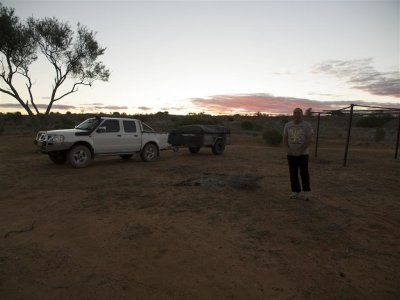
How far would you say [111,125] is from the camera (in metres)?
13.5

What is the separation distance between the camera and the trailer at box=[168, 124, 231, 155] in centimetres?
1698

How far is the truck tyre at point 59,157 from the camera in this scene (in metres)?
13.1

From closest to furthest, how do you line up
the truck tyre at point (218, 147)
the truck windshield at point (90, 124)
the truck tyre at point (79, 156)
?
the truck tyre at point (79, 156)
the truck windshield at point (90, 124)
the truck tyre at point (218, 147)

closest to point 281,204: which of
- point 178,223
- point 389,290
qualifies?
point 178,223

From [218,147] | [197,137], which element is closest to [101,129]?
[197,137]

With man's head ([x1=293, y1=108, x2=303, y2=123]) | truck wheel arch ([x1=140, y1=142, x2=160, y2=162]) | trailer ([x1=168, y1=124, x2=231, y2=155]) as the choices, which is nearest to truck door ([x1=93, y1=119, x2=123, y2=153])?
truck wheel arch ([x1=140, y1=142, x2=160, y2=162])

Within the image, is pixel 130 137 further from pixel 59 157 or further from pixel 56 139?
pixel 56 139

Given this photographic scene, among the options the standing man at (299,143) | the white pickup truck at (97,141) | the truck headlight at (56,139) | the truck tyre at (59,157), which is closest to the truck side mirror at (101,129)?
the white pickup truck at (97,141)

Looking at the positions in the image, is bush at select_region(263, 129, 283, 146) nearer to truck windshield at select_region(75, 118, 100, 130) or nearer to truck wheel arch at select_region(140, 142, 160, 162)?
truck wheel arch at select_region(140, 142, 160, 162)

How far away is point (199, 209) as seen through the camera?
7.11 meters

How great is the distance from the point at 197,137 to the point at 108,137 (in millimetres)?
4927

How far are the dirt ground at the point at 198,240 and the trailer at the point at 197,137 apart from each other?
7164mm

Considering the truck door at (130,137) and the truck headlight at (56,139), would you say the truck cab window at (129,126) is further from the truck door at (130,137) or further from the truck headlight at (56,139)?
the truck headlight at (56,139)

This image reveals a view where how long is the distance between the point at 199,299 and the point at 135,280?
854 millimetres
